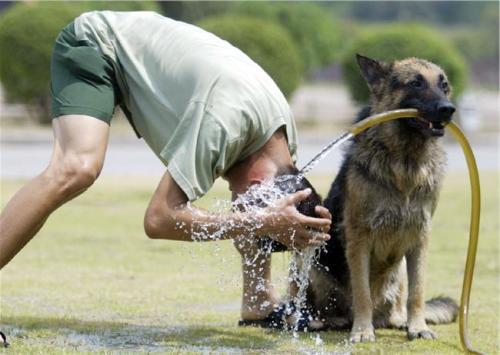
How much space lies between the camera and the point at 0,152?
78.4ft

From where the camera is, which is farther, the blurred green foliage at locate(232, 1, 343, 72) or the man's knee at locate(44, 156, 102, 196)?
the blurred green foliage at locate(232, 1, 343, 72)

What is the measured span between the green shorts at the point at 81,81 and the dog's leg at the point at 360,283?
6.50 ft

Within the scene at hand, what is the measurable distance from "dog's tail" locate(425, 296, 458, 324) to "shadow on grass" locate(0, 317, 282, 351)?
1.31 meters

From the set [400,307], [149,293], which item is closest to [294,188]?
[400,307]

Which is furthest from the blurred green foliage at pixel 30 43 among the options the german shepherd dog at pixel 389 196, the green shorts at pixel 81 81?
the green shorts at pixel 81 81

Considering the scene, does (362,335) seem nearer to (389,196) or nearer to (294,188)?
(389,196)

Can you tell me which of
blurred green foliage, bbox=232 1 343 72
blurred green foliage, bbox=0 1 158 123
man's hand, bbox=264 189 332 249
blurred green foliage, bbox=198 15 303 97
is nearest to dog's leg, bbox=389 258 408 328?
man's hand, bbox=264 189 332 249

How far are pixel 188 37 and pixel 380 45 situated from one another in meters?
23.5

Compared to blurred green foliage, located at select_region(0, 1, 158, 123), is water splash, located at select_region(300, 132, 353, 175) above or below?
above

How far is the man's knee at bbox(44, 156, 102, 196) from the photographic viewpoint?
19.2ft

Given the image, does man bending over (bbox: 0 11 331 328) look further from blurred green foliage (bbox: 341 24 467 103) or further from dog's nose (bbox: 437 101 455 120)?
blurred green foliage (bbox: 341 24 467 103)

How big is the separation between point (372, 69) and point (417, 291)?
1.63 metres

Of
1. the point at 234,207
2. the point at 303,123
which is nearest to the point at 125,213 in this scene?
the point at 234,207

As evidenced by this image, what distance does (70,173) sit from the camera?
585 centimetres
